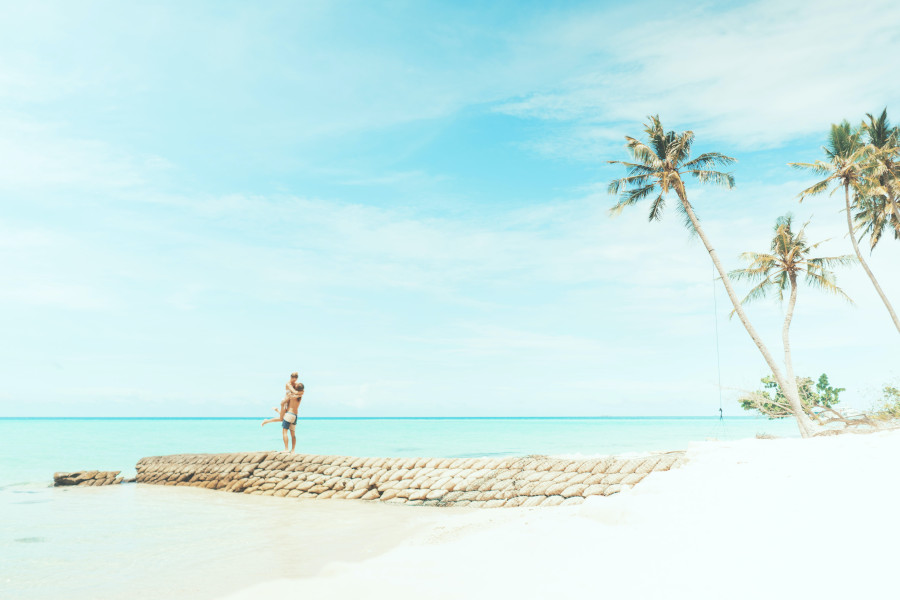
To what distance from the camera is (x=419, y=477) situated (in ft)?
34.6

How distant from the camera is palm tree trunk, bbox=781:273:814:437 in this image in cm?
1547

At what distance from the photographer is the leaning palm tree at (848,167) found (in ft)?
56.9

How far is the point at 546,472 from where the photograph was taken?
9203mm

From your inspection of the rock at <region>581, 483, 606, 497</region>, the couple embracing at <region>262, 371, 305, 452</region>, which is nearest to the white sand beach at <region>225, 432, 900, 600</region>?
the rock at <region>581, 483, 606, 497</region>

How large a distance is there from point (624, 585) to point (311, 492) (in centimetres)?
942

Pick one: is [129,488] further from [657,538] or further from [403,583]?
[657,538]

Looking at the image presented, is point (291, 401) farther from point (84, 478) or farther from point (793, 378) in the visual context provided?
point (793, 378)

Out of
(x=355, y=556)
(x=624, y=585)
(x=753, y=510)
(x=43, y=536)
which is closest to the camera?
(x=624, y=585)

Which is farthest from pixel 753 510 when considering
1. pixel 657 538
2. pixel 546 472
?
pixel 546 472

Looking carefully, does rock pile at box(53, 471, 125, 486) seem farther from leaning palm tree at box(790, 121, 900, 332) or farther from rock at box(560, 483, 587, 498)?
leaning palm tree at box(790, 121, 900, 332)

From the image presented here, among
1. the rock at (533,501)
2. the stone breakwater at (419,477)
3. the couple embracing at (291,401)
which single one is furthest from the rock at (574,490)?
the couple embracing at (291,401)

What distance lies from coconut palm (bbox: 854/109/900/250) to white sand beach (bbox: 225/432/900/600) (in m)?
15.5

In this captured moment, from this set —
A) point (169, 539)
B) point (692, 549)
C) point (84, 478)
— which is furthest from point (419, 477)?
point (84, 478)

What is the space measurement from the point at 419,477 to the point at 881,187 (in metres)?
17.6
